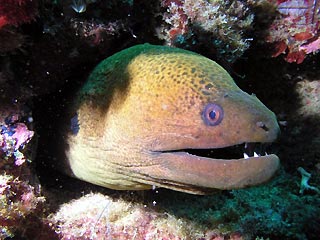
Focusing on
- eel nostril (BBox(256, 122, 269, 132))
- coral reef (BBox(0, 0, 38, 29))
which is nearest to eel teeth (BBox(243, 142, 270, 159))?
eel nostril (BBox(256, 122, 269, 132))

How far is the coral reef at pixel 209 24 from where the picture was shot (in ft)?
11.2

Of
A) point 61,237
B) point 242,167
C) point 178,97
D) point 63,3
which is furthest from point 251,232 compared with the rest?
point 63,3

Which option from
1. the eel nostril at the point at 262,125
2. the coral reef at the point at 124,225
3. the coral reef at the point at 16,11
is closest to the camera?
the coral reef at the point at 16,11

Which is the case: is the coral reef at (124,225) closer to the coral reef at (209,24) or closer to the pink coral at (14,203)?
the pink coral at (14,203)

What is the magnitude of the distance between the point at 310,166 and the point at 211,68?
8.44 feet

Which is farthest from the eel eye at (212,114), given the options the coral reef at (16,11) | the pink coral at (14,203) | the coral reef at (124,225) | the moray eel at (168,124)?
the pink coral at (14,203)

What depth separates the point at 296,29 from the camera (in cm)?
396

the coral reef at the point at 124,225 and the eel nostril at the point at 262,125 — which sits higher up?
the eel nostril at the point at 262,125

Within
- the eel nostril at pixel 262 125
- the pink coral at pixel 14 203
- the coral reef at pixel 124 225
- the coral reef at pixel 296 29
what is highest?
the coral reef at pixel 296 29

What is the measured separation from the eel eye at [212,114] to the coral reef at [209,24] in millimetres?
1389

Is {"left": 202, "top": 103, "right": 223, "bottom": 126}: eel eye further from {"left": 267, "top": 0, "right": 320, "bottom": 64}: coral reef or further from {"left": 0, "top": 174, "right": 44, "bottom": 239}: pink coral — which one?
{"left": 267, "top": 0, "right": 320, "bottom": 64}: coral reef

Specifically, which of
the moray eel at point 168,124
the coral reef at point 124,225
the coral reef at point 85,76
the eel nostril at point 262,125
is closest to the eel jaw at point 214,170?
the moray eel at point 168,124

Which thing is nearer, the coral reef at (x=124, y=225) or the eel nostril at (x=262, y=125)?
the eel nostril at (x=262, y=125)

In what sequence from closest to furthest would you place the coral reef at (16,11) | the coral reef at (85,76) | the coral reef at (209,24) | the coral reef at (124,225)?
1. the coral reef at (16,11)
2. the coral reef at (85,76)
3. the coral reef at (124,225)
4. the coral reef at (209,24)
